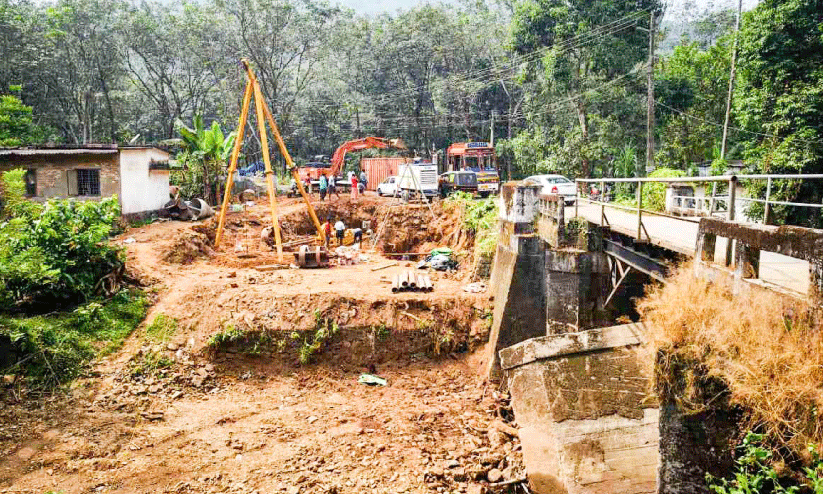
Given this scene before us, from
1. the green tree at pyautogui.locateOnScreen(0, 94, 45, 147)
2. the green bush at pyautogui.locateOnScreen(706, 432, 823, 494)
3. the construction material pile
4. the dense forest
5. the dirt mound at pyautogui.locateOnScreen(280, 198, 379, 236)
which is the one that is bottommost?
the construction material pile

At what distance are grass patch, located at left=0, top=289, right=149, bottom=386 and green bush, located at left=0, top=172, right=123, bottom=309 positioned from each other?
1.70 ft

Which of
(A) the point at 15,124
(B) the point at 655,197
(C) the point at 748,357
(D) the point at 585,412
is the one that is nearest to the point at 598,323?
(D) the point at 585,412

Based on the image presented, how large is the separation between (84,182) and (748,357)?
2241cm

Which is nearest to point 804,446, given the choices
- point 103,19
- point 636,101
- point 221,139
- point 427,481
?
point 427,481

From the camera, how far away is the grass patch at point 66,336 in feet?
36.8

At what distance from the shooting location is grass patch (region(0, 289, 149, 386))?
11211 mm

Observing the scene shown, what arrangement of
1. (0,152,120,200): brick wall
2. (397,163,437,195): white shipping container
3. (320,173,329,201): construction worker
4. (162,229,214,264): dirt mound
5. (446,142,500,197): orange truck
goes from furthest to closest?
(446,142,500,197): orange truck
(320,173,329,201): construction worker
(397,163,437,195): white shipping container
(0,152,120,200): brick wall
(162,229,214,264): dirt mound

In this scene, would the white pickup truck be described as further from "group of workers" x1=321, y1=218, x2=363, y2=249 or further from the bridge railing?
the bridge railing

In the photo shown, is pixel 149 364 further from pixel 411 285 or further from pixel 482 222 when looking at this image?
pixel 482 222

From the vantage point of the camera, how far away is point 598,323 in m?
11.3

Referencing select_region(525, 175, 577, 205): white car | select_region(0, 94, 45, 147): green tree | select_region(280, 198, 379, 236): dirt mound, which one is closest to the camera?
select_region(525, 175, 577, 205): white car

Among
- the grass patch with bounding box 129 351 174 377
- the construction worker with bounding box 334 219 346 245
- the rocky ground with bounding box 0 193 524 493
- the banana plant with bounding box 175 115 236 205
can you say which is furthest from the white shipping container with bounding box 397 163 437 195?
the grass patch with bounding box 129 351 174 377

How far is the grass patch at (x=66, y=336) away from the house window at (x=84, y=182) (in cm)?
868

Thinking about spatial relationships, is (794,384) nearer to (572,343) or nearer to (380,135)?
(572,343)
